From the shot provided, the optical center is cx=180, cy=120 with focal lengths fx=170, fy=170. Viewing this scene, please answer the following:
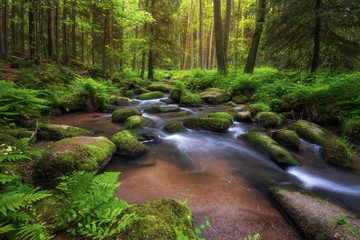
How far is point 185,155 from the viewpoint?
15.5 ft

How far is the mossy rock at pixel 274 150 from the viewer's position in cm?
432

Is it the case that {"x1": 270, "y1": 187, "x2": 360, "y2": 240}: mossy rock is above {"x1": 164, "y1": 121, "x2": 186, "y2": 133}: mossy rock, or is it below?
below

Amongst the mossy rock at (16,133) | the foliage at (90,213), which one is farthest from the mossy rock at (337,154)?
Result: the mossy rock at (16,133)

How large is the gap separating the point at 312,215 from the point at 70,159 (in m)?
4.04

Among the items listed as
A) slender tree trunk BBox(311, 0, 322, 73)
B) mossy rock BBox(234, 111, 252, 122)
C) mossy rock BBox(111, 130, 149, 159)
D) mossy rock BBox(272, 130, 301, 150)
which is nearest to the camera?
mossy rock BBox(111, 130, 149, 159)

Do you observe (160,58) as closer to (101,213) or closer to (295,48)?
(295,48)

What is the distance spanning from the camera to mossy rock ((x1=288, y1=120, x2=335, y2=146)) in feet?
17.5

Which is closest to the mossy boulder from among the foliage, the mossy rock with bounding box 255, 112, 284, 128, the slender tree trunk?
the mossy rock with bounding box 255, 112, 284, 128

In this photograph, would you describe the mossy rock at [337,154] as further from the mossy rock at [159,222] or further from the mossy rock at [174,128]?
the mossy rock at [159,222]

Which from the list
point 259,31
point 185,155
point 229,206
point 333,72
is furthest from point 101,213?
point 259,31

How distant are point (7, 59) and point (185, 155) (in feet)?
50.3

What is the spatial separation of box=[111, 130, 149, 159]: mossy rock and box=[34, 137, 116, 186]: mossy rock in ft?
1.13

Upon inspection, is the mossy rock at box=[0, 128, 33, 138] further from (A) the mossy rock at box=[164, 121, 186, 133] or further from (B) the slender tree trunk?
(B) the slender tree trunk

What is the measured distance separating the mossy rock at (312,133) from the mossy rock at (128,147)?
508cm
